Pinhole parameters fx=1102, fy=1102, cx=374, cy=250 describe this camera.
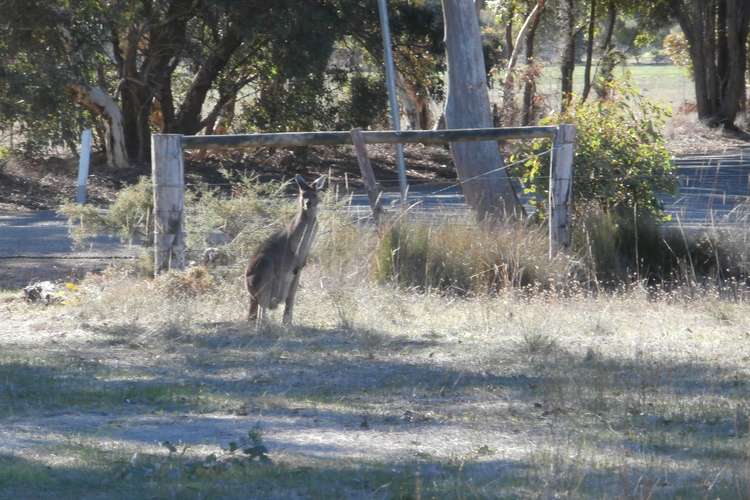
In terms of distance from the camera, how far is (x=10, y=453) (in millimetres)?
6223

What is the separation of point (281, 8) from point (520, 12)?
1633 centimetres

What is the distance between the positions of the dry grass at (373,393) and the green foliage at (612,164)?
240 cm

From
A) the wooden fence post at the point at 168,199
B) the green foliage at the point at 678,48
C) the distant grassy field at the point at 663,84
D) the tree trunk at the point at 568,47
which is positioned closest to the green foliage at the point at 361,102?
the tree trunk at the point at 568,47

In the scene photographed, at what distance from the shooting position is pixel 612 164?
13.8 meters

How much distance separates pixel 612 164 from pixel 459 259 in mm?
2831

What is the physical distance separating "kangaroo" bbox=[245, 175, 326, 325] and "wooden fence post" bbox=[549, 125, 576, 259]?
2.98m

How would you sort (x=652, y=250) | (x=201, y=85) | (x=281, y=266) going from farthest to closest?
(x=201, y=85) < (x=652, y=250) < (x=281, y=266)

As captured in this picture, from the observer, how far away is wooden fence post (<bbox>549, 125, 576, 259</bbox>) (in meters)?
11.9

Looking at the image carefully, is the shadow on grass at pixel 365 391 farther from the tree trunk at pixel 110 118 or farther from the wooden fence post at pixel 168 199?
the tree trunk at pixel 110 118

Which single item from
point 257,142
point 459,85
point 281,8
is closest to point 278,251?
point 257,142

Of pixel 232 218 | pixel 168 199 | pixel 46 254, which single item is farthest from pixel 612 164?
pixel 46 254

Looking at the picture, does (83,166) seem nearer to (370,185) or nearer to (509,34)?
(370,185)

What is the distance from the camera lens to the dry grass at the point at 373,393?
5.80m

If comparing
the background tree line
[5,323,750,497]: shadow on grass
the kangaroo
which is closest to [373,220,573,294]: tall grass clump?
the kangaroo
